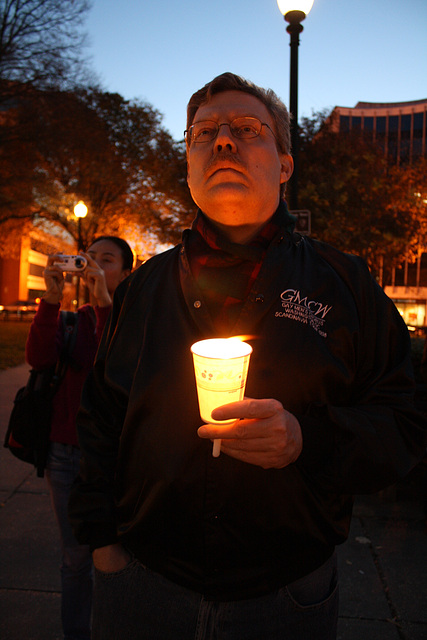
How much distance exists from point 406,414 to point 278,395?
0.44 metres

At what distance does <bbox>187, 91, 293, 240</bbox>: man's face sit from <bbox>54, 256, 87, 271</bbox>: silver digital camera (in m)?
1.73

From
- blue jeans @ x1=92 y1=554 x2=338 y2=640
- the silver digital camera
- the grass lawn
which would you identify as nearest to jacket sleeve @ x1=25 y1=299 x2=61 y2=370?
the silver digital camera

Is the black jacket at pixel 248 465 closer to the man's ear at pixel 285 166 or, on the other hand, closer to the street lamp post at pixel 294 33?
the man's ear at pixel 285 166

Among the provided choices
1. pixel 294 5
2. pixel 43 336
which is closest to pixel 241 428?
pixel 43 336

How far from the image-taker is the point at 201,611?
4.60 ft

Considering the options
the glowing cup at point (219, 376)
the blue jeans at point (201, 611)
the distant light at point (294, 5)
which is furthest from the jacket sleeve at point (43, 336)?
the distant light at point (294, 5)

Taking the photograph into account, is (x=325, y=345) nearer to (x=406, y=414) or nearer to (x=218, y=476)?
(x=406, y=414)

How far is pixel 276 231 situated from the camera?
1.74m

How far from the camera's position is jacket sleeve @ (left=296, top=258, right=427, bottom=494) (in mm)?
1381

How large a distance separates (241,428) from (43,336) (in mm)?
2019

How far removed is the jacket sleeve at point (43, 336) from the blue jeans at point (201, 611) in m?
1.66

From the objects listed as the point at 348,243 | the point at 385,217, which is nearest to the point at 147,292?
the point at 348,243

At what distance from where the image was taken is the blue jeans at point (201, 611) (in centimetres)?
139

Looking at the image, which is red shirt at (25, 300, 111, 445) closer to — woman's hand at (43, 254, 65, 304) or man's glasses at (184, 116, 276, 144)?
woman's hand at (43, 254, 65, 304)
